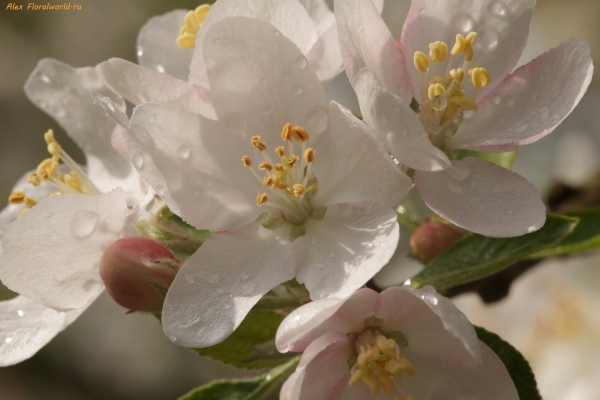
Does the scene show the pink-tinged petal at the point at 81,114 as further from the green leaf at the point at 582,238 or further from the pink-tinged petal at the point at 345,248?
the green leaf at the point at 582,238

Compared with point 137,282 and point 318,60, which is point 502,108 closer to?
point 318,60

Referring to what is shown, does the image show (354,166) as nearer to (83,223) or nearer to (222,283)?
(222,283)

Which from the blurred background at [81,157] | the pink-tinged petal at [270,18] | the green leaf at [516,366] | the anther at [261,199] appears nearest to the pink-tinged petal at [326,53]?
the pink-tinged petal at [270,18]

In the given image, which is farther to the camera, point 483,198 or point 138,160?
point 483,198

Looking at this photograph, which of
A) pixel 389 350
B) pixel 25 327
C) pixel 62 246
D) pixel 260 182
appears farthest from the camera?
pixel 25 327

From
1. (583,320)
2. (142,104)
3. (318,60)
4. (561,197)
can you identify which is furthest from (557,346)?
(142,104)

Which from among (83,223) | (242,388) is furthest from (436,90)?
(242,388)

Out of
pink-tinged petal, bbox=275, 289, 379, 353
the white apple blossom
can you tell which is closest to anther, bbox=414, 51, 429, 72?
pink-tinged petal, bbox=275, 289, 379, 353
